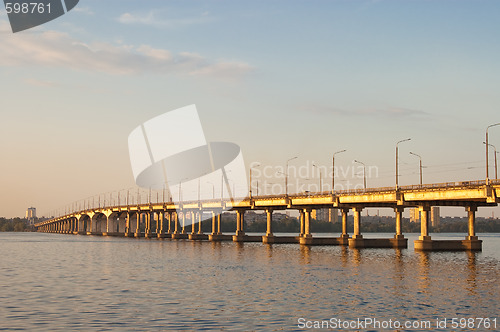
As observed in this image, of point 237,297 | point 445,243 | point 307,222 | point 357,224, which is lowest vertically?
point 445,243

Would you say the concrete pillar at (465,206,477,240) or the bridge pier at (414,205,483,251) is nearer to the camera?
the bridge pier at (414,205,483,251)

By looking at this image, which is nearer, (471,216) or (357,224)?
(471,216)

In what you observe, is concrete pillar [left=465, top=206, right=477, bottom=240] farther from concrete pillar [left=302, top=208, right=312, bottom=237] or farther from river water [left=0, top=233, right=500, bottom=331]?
river water [left=0, top=233, right=500, bottom=331]

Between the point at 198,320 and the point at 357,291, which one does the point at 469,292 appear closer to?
the point at 357,291

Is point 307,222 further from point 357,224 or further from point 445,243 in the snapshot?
point 445,243

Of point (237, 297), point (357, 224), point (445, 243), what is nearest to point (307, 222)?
point (357, 224)

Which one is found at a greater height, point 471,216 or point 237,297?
point 471,216

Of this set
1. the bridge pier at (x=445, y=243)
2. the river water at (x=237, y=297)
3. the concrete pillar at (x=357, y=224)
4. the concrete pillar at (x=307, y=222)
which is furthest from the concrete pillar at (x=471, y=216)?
the river water at (x=237, y=297)

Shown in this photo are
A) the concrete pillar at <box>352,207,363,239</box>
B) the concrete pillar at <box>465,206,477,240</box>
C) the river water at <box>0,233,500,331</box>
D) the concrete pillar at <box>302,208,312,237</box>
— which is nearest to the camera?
the river water at <box>0,233,500,331</box>

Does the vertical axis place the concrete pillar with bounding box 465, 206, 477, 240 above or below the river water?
above

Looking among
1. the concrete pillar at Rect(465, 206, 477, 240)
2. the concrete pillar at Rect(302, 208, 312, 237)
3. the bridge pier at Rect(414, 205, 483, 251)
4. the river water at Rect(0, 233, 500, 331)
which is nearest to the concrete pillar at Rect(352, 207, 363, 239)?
the concrete pillar at Rect(302, 208, 312, 237)

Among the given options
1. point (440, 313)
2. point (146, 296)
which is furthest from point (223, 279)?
point (440, 313)

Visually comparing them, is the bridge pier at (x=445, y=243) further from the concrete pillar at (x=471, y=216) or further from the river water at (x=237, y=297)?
the river water at (x=237, y=297)

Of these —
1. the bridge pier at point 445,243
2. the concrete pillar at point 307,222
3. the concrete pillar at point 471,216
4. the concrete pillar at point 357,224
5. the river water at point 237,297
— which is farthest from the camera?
the concrete pillar at point 307,222
